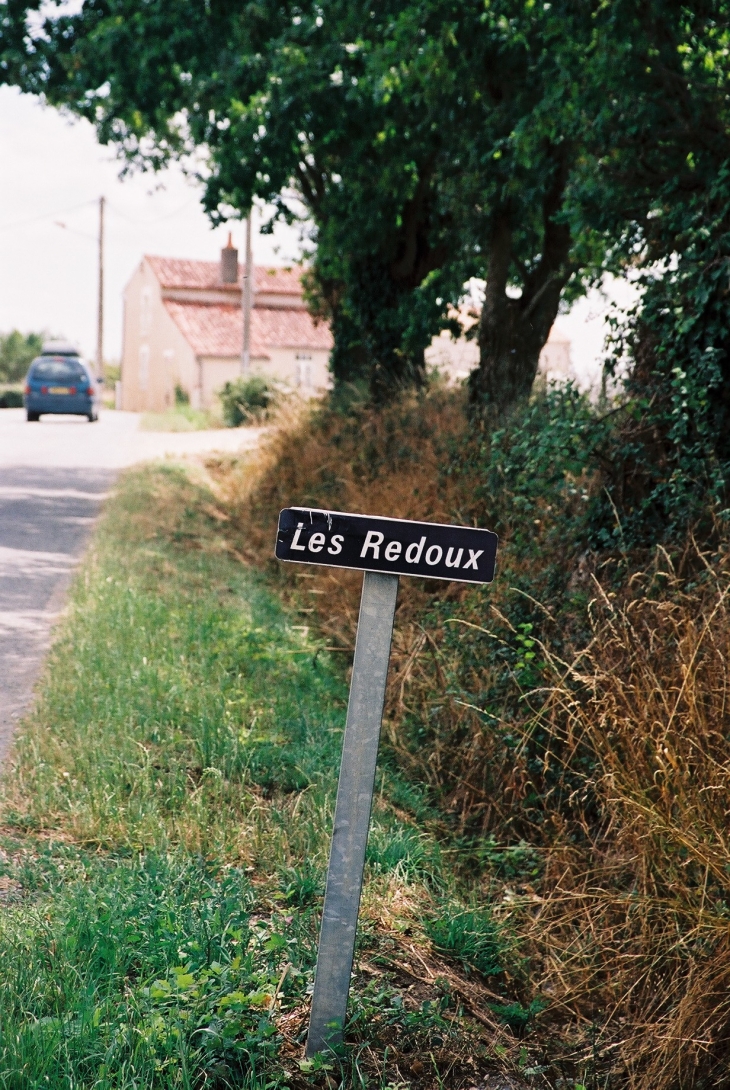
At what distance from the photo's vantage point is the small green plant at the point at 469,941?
13.3ft

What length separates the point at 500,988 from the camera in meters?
4.16

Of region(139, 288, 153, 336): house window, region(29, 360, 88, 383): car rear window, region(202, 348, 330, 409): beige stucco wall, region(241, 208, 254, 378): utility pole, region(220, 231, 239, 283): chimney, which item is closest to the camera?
region(29, 360, 88, 383): car rear window

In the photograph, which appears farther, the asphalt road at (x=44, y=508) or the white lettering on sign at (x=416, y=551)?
the asphalt road at (x=44, y=508)

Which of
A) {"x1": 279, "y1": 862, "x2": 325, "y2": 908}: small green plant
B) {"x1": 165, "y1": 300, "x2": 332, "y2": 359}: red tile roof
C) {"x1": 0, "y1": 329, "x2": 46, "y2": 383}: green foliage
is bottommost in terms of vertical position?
{"x1": 0, "y1": 329, "x2": 46, "y2": 383}: green foliage

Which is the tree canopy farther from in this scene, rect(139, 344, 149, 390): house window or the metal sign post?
rect(139, 344, 149, 390): house window

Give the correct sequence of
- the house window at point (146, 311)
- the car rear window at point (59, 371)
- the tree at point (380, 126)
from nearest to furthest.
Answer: the tree at point (380, 126) → the car rear window at point (59, 371) → the house window at point (146, 311)

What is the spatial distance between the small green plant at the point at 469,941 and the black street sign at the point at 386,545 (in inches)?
62.2

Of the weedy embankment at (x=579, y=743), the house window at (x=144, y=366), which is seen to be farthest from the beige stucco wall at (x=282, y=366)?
the weedy embankment at (x=579, y=743)

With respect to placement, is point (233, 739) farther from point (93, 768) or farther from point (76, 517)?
point (76, 517)

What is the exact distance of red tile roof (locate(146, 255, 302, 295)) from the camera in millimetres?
50781

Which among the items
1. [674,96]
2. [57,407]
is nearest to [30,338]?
[57,407]

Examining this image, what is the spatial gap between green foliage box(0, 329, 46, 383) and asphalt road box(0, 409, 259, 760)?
52216mm

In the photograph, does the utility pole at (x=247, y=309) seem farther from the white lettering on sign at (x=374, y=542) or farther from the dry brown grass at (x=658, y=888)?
the white lettering on sign at (x=374, y=542)

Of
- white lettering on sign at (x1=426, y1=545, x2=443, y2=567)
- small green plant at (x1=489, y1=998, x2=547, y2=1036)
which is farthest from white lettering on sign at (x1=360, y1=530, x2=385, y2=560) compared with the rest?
small green plant at (x1=489, y1=998, x2=547, y2=1036)
